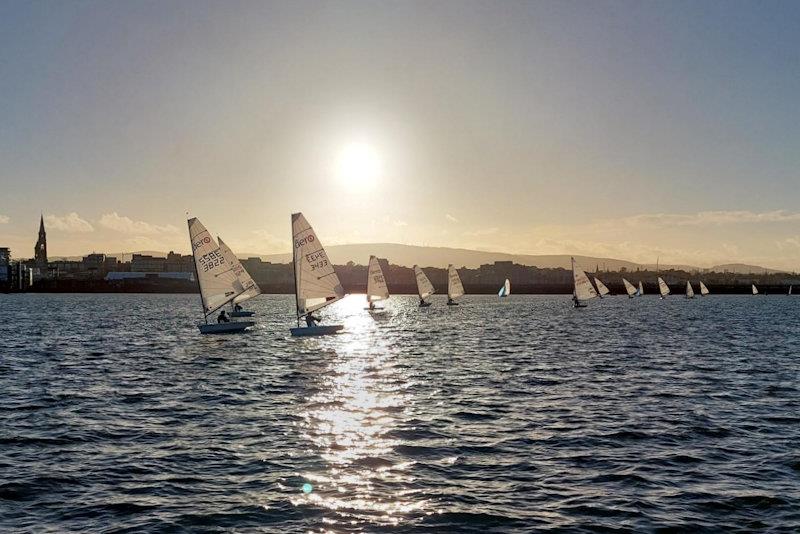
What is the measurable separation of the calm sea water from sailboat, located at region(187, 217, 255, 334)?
17979mm

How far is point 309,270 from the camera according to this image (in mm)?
63344

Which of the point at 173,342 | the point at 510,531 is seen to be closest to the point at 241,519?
the point at 510,531

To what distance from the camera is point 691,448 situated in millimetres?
22484

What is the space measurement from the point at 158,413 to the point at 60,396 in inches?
292

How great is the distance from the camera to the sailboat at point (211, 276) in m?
64.2

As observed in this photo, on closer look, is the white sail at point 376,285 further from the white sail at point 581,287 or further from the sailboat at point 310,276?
the sailboat at point 310,276

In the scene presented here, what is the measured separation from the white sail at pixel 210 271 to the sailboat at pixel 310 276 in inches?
278

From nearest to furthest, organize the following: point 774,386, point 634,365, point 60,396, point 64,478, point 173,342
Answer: point 64,478 < point 60,396 < point 774,386 < point 634,365 < point 173,342

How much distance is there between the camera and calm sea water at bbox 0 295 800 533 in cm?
1591

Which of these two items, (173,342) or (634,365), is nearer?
(634,365)

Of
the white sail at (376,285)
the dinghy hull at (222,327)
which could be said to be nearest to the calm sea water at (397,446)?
the dinghy hull at (222,327)

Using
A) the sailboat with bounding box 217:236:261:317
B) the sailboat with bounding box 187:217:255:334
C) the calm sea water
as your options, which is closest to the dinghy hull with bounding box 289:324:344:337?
the sailboat with bounding box 187:217:255:334

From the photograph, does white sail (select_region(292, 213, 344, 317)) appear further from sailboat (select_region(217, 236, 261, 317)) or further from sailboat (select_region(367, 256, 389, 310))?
sailboat (select_region(367, 256, 389, 310))

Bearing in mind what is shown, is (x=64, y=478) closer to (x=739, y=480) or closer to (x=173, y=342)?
(x=739, y=480)
